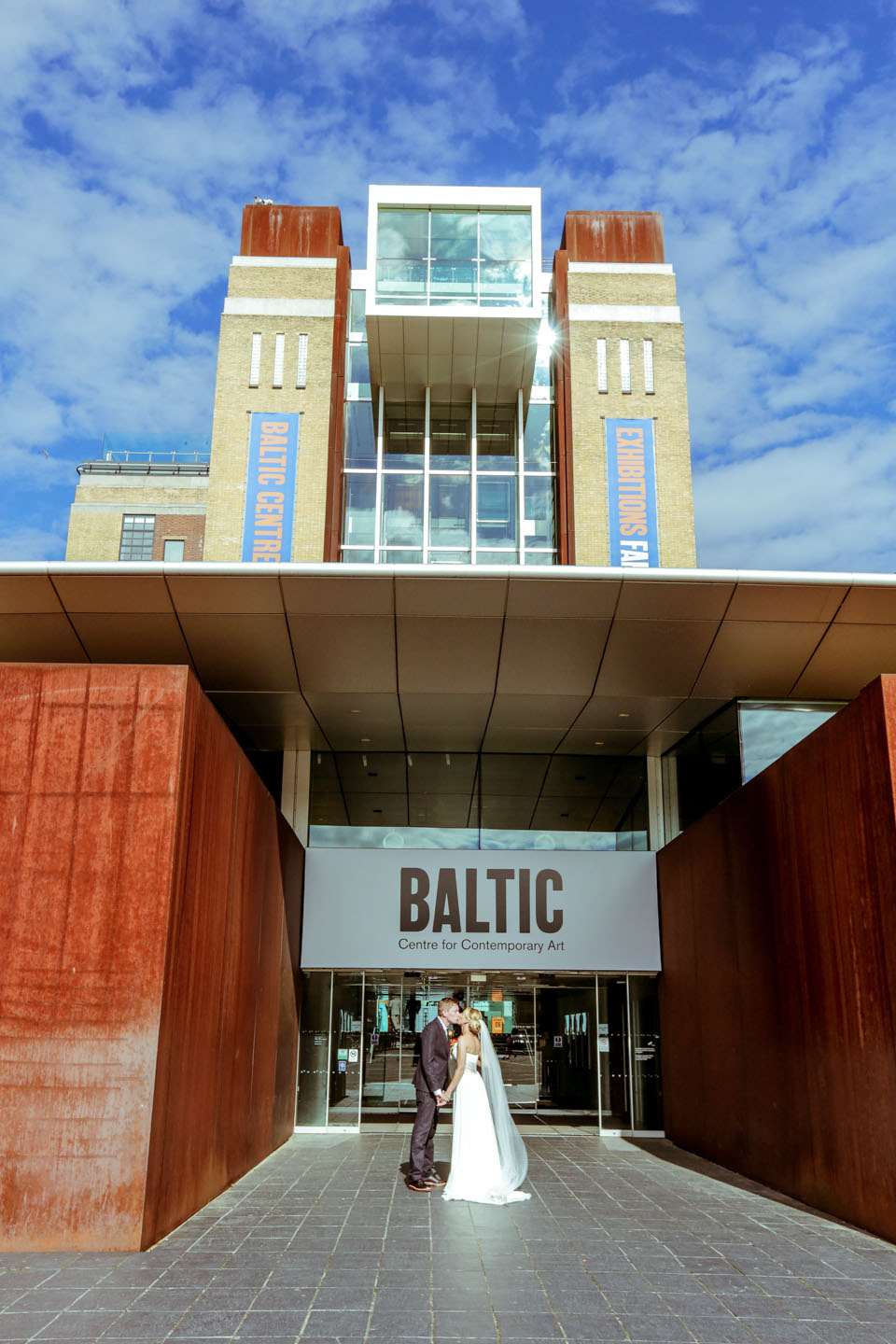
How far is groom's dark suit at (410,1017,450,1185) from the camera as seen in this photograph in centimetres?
964

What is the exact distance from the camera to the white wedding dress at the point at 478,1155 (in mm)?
8977

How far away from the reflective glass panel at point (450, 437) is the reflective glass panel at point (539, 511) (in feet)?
4.43

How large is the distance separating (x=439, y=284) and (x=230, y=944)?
1469 cm

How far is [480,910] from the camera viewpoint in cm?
1513

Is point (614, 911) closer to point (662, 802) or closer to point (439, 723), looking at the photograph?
point (662, 802)

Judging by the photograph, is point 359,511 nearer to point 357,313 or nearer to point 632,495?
point 357,313

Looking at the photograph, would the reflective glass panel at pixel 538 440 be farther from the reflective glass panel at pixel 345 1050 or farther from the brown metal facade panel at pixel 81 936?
the brown metal facade panel at pixel 81 936

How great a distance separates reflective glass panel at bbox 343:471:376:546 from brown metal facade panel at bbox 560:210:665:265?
6828 millimetres

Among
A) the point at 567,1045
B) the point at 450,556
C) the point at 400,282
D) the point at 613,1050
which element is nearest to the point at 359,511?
the point at 450,556

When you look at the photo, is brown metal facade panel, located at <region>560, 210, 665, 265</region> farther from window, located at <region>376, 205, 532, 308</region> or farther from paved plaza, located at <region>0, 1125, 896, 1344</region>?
paved plaza, located at <region>0, 1125, 896, 1344</region>

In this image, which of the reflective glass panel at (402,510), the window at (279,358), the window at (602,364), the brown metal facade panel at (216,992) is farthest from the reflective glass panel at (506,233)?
the brown metal facade panel at (216,992)

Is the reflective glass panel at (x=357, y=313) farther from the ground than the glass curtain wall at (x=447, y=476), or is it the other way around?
the reflective glass panel at (x=357, y=313)

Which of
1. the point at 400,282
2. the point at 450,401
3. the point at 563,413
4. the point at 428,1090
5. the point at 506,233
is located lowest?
the point at 428,1090

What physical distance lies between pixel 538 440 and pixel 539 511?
165 centimetres
